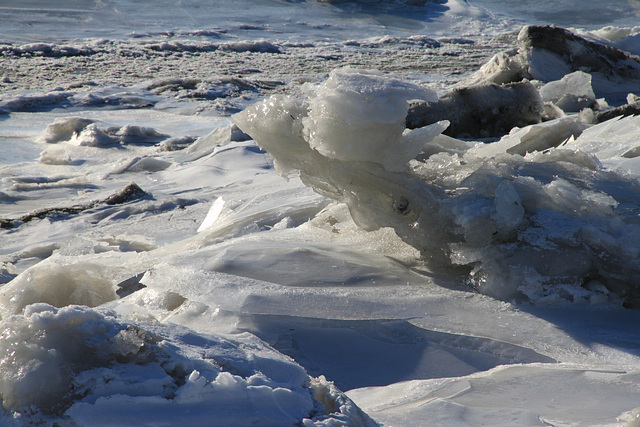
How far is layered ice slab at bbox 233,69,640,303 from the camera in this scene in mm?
1863

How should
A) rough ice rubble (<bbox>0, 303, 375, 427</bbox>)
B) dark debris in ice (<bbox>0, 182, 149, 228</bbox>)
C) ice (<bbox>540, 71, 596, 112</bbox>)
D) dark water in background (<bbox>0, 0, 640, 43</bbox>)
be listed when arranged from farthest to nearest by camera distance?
dark water in background (<bbox>0, 0, 640, 43</bbox>) < ice (<bbox>540, 71, 596, 112</bbox>) < dark debris in ice (<bbox>0, 182, 149, 228</bbox>) < rough ice rubble (<bbox>0, 303, 375, 427</bbox>)

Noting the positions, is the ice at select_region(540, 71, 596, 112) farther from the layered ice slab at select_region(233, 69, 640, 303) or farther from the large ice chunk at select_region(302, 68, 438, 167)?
the large ice chunk at select_region(302, 68, 438, 167)

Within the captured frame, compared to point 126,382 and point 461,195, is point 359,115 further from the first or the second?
point 126,382

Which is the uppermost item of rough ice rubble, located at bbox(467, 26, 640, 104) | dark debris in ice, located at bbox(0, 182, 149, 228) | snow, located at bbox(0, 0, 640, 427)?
rough ice rubble, located at bbox(467, 26, 640, 104)

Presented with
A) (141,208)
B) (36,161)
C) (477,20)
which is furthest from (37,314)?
(477,20)

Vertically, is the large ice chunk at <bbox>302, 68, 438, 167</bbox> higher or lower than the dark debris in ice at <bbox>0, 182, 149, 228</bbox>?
higher

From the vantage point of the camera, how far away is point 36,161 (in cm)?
480

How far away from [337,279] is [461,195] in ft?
1.70

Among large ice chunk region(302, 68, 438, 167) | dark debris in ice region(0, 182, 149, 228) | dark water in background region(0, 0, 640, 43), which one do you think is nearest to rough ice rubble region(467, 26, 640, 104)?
dark debris in ice region(0, 182, 149, 228)

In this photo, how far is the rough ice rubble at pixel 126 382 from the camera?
0.96m

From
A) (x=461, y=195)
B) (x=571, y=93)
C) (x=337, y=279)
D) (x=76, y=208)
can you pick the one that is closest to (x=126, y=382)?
(x=337, y=279)

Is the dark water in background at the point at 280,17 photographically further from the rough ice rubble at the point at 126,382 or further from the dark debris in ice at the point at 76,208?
the rough ice rubble at the point at 126,382

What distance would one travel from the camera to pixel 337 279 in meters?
1.99

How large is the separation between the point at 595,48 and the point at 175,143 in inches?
196
